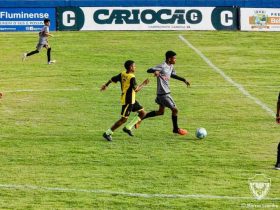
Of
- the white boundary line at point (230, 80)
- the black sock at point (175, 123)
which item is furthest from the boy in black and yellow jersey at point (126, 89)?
the white boundary line at point (230, 80)

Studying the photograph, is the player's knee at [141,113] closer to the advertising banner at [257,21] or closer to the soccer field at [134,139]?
the soccer field at [134,139]

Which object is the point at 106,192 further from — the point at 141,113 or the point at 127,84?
the point at 141,113

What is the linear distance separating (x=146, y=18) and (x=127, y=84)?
34.0 m

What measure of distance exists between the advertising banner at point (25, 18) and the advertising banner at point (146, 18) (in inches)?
29.9

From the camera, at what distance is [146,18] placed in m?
54.3

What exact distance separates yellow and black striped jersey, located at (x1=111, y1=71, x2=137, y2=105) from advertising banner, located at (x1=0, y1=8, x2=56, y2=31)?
3362 cm

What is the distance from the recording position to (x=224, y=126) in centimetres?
2300

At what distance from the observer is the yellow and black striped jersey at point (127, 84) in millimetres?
20688

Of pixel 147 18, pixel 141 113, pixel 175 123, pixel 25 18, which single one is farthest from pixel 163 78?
pixel 25 18

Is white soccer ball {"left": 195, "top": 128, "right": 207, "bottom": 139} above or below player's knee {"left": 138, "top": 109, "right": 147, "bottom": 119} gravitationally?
below

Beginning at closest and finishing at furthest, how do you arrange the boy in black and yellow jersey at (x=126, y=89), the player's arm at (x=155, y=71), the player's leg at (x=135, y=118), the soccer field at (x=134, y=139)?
the soccer field at (x=134, y=139) → the boy in black and yellow jersey at (x=126, y=89) → the player's arm at (x=155, y=71) → the player's leg at (x=135, y=118)

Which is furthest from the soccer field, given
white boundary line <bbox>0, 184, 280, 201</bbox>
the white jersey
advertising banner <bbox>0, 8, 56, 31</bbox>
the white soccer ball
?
advertising banner <bbox>0, 8, 56, 31</bbox>

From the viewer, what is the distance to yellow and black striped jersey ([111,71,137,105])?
2069 centimetres

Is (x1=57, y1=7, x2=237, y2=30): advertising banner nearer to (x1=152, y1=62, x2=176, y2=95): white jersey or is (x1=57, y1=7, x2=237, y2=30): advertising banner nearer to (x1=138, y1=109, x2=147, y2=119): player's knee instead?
(x1=152, y1=62, x2=176, y2=95): white jersey
